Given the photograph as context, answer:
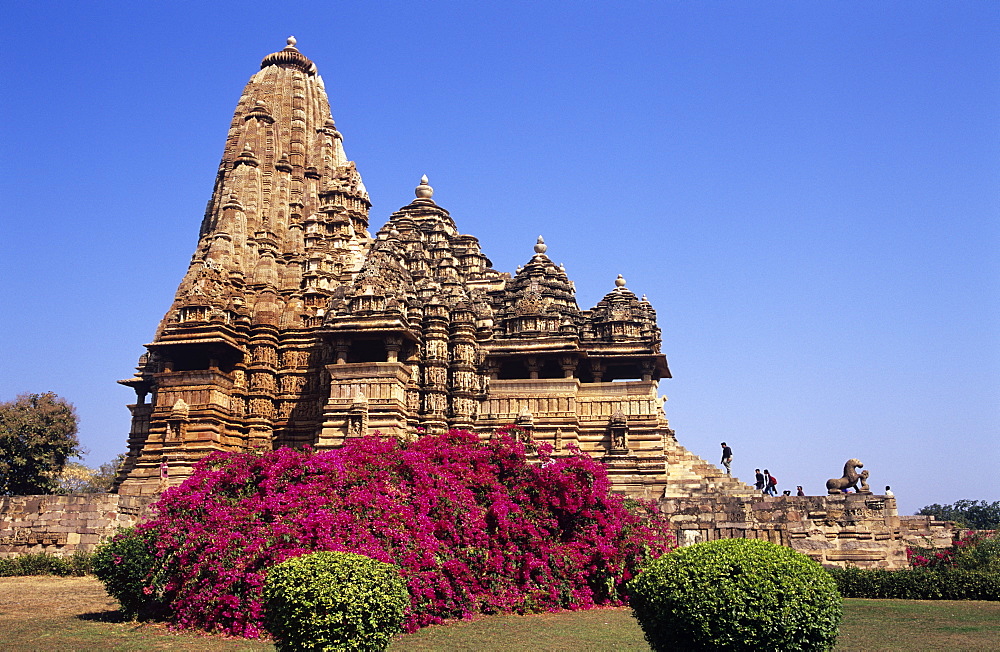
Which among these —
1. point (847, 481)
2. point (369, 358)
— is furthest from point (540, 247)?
point (847, 481)

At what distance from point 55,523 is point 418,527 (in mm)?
13278

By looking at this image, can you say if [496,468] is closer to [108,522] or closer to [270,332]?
[108,522]

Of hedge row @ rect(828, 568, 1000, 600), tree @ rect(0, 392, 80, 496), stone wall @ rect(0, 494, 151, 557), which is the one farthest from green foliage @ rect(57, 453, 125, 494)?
hedge row @ rect(828, 568, 1000, 600)

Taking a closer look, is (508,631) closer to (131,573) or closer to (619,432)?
(131,573)

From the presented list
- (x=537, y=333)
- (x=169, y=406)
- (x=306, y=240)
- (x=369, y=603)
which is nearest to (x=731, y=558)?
(x=369, y=603)

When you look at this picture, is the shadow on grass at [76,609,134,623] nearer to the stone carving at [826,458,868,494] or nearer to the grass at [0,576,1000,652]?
the grass at [0,576,1000,652]

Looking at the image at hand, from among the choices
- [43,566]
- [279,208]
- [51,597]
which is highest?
[279,208]

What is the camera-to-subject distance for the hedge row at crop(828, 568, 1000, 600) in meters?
20.4

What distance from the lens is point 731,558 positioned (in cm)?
1037

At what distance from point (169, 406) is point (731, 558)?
1210 inches

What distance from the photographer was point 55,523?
24516mm

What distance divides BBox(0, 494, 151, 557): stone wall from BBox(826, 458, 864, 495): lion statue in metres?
20.8

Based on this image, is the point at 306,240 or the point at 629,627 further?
the point at 306,240

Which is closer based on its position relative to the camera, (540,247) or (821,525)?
(821,525)
